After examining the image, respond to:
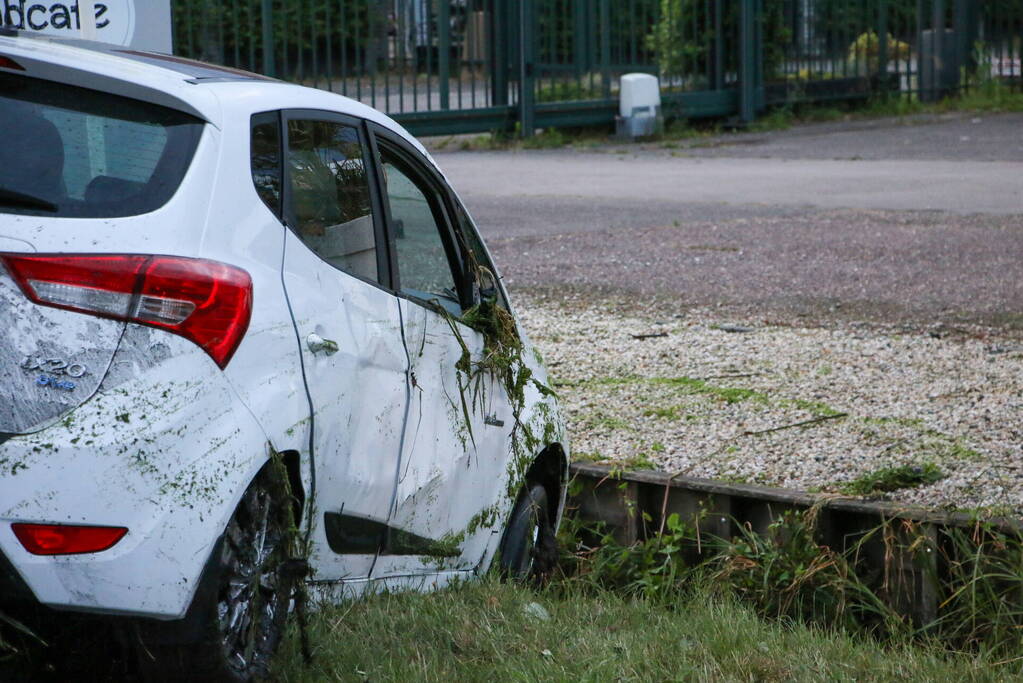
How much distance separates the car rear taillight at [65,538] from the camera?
8.87 ft

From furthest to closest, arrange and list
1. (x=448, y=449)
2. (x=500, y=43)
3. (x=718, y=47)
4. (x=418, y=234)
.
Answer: (x=718, y=47) < (x=500, y=43) < (x=418, y=234) < (x=448, y=449)

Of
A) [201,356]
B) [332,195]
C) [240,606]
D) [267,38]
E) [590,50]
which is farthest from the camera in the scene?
[590,50]

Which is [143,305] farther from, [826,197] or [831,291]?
[826,197]

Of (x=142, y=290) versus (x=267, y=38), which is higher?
(x=267, y=38)

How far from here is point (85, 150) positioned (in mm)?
2996

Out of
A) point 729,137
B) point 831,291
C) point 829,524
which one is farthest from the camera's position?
point 729,137

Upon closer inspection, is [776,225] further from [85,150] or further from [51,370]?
[51,370]

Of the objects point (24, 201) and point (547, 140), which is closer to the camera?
point (24, 201)

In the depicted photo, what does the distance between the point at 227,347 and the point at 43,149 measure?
639 millimetres

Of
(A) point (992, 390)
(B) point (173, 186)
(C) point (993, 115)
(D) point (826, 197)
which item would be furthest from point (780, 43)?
(B) point (173, 186)

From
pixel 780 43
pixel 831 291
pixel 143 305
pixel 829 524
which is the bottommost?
pixel 829 524

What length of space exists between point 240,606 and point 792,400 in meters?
4.24

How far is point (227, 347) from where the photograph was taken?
2.88 meters

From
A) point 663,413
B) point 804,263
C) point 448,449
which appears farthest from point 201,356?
point 804,263
